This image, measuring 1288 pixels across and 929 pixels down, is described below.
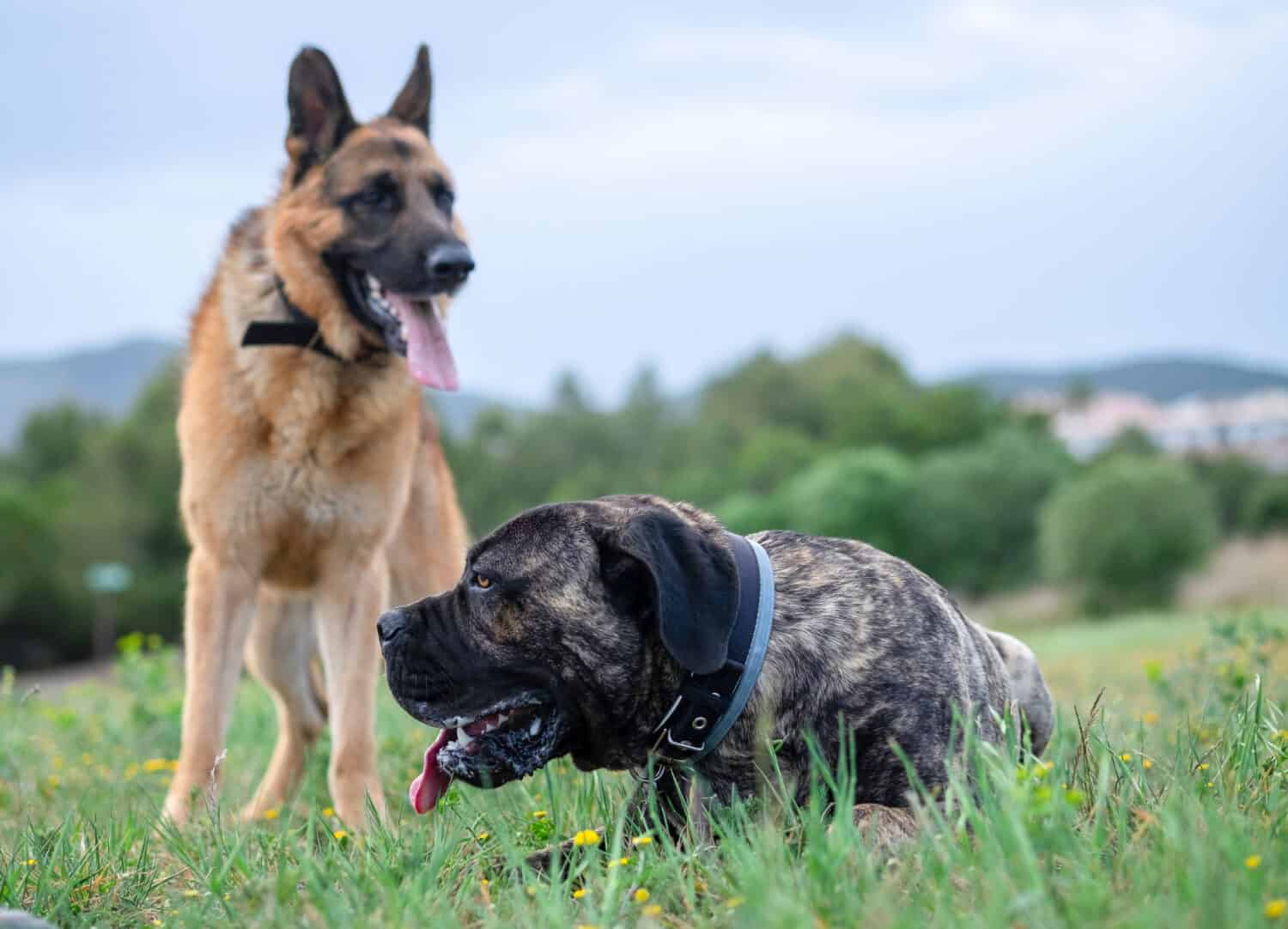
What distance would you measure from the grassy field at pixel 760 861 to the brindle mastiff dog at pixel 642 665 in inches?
7.2

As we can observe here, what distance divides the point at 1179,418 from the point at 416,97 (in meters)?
135

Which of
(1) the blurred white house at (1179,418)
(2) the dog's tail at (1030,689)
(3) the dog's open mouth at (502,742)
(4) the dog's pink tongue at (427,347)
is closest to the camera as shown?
(3) the dog's open mouth at (502,742)

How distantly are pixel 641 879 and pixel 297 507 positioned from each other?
115 inches

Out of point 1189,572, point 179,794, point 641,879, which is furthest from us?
point 1189,572

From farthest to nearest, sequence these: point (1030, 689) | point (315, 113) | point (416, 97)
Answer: point (416, 97) → point (315, 113) → point (1030, 689)

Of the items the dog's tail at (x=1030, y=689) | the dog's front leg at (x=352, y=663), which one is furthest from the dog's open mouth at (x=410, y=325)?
the dog's tail at (x=1030, y=689)

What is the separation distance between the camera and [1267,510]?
67.1 metres

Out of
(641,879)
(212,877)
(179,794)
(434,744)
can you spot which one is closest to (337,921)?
(212,877)

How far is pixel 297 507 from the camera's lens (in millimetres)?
5281

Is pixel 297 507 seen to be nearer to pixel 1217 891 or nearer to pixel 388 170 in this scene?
pixel 388 170

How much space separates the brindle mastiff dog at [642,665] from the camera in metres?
3.39

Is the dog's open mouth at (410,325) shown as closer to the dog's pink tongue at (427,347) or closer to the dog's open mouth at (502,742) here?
the dog's pink tongue at (427,347)

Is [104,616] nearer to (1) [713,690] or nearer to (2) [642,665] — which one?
(2) [642,665]

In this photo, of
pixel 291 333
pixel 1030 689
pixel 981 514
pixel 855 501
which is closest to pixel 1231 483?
pixel 981 514
